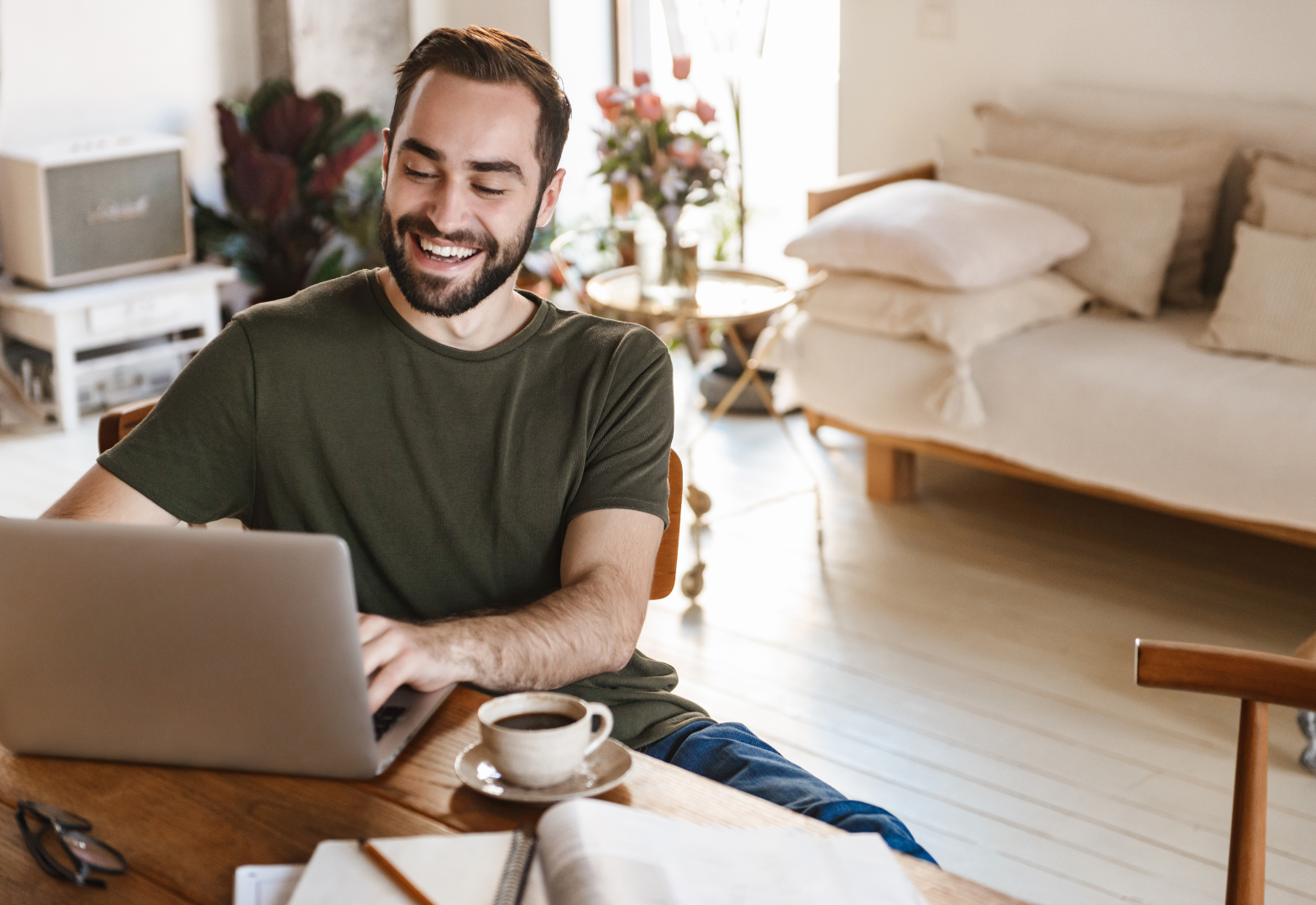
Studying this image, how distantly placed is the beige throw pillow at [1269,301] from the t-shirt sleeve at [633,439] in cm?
202

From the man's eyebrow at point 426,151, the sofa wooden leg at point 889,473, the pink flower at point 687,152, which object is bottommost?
the sofa wooden leg at point 889,473

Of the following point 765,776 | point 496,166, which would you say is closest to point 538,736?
point 765,776

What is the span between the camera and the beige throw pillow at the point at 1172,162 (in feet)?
11.3

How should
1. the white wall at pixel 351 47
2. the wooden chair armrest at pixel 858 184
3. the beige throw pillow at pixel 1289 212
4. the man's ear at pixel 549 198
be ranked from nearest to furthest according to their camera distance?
1. the man's ear at pixel 549 198
2. the beige throw pillow at pixel 1289 212
3. the wooden chair armrest at pixel 858 184
4. the white wall at pixel 351 47

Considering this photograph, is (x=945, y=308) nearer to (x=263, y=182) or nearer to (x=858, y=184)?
(x=858, y=184)

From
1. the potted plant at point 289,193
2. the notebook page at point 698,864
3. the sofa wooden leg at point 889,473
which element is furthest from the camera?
the potted plant at point 289,193

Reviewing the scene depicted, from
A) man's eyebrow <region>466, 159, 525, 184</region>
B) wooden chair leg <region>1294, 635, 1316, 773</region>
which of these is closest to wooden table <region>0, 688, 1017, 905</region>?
man's eyebrow <region>466, 159, 525, 184</region>

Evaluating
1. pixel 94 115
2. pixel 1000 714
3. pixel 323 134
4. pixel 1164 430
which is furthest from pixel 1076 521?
pixel 94 115

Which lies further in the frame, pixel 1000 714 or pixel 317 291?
pixel 1000 714

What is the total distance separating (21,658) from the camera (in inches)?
40.5

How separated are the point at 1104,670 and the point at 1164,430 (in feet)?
1.81

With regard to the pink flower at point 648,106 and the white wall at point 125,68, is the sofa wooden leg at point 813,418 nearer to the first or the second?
the pink flower at point 648,106

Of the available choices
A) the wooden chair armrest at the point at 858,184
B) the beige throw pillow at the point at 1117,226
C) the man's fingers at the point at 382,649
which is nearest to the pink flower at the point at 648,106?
the wooden chair armrest at the point at 858,184

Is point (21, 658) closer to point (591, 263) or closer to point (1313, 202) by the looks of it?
point (1313, 202)
